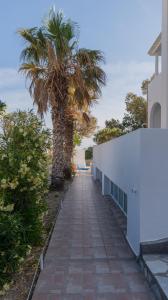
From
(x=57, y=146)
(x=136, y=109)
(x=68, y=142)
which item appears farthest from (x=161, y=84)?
(x=136, y=109)

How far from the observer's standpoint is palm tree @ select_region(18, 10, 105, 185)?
13.4 meters

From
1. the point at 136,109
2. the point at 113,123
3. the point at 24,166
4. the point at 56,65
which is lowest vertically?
the point at 24,166

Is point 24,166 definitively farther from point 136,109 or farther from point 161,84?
point 136,109

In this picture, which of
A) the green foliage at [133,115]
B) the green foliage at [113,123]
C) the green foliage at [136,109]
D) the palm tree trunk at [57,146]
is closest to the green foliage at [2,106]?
the palm tree trunk at [57,146]

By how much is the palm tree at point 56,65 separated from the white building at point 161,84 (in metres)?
2.82

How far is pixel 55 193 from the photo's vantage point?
1436cm

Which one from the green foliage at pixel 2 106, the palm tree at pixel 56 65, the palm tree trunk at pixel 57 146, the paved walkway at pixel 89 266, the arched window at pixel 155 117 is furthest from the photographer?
the palm tree trunk at pixel 57 146

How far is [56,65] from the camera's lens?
13.2 m

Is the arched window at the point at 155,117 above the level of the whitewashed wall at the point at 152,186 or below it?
above

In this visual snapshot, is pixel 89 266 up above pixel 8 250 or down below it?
below

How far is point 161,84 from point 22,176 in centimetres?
829

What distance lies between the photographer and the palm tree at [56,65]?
13.4m

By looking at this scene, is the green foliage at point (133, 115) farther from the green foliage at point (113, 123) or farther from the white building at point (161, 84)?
the white building at point (161, 84)

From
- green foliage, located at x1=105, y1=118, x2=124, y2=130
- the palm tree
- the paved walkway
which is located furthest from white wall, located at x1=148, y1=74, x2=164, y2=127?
green foliage, located at x1=105, y1=118, x2=124, y2=130
